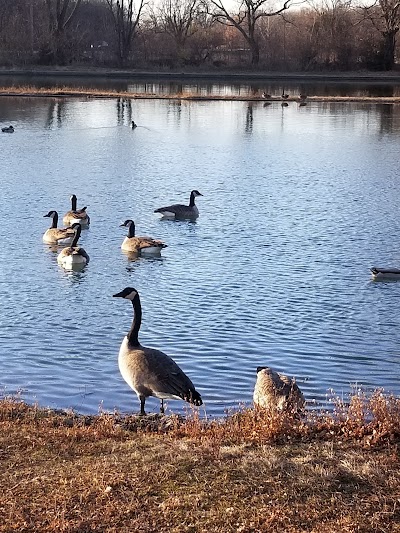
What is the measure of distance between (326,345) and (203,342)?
152 cm

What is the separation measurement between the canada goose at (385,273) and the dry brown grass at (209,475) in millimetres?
6919

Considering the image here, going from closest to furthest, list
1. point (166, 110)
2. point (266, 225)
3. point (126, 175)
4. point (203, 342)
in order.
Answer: point (203, 342) < point (266, 225) < point (126, 175) < point (166, 110)

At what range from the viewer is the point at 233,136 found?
111 ft

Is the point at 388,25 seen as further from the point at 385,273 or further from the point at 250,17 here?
the point at 385,273

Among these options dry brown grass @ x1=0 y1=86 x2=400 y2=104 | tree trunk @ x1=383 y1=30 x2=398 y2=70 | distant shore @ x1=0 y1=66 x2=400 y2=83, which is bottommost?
dry brown grass @ x1=0 y1=86 x2=400 y2=104

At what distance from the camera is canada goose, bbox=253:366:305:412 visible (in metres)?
7.03

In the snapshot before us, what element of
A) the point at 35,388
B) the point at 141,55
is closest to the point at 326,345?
the point at 35,388

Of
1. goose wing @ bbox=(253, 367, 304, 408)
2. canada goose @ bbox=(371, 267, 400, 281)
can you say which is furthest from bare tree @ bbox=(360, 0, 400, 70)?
goose wing @ bbox=(253, 367, 304, 408)

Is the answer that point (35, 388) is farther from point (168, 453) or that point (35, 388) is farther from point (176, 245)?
point (176, 245)

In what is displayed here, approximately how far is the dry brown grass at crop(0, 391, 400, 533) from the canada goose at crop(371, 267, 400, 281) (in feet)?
→ 22.7

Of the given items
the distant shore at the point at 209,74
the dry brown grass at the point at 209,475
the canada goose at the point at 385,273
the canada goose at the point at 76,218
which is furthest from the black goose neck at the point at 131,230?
the distant shore at the point at 209,74

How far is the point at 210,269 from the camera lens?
14.2 metres

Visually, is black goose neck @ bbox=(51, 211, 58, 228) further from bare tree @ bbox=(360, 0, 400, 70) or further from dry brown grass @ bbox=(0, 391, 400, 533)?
bare tree @ bbox=(360, 0, 400, 70)

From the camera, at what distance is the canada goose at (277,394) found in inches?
277
